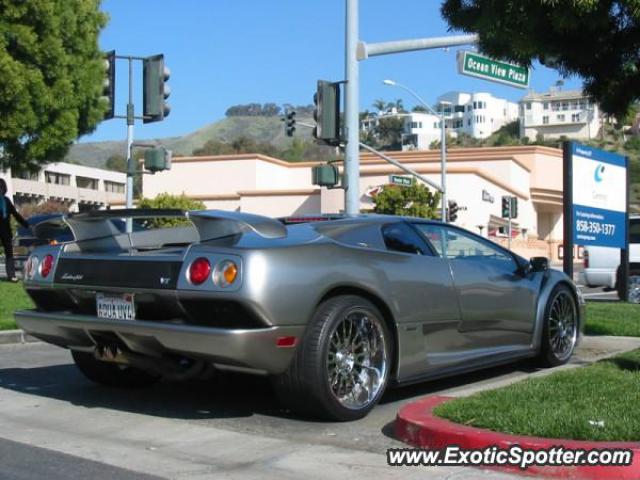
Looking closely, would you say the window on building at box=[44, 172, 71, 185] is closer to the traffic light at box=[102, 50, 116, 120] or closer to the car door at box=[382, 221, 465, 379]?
the traffic light at box=[102, 50, 116, 120]

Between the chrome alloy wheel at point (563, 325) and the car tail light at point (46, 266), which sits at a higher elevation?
the car tail light at point (46, 266)

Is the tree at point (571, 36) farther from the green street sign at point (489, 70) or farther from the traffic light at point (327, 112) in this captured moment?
the green street sign at point (489, 70)

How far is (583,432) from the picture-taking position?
457 cm

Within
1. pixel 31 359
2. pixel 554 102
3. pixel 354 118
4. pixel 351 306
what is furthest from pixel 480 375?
pixel 554 102

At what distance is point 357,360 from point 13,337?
5145 millimetres

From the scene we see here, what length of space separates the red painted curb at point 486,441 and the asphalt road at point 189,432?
145mm

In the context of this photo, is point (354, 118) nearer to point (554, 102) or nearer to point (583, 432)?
point (583, 432)

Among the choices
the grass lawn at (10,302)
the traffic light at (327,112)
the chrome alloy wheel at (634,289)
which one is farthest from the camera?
the chrome alloy wheel at (634,289)

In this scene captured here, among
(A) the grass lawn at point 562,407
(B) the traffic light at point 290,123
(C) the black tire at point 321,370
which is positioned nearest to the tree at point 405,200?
(B) the traffic light at point 290,123

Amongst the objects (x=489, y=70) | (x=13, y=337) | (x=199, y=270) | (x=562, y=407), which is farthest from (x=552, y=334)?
(x=489, y=70)

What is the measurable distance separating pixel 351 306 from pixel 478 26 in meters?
2.86

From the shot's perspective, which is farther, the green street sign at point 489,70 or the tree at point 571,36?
the green street sign at point 489,70

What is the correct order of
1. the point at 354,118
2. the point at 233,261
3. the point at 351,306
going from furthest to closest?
the point at 354,118 < the point at 351,306 < the point at 233,261

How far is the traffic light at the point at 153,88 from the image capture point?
1462cm
